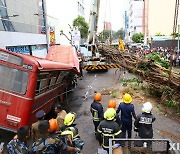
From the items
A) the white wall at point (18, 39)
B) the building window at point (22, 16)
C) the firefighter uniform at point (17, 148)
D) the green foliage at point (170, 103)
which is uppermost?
the building window at point (22, 16)

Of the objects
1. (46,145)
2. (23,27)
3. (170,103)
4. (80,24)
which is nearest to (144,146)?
(46,145)

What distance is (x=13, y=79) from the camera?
6285 millimetres

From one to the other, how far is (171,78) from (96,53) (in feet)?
38.2

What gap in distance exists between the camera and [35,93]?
652 cm

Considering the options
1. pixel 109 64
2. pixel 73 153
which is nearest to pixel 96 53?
pixel 109 64

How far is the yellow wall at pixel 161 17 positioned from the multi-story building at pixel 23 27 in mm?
42850

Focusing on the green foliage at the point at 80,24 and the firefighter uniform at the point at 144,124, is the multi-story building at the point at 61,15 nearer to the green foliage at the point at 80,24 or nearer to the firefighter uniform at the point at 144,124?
the green foliage at the point at 80,24

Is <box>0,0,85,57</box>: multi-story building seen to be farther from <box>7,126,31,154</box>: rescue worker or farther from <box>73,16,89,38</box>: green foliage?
<box>73,16,89,38</box>: green foliage

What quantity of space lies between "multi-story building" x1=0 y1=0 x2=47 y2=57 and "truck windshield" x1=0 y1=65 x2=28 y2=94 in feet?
33.2

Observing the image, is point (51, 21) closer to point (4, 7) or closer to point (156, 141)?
point (4, 7)

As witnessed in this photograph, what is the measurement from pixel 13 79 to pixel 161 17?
203 feet

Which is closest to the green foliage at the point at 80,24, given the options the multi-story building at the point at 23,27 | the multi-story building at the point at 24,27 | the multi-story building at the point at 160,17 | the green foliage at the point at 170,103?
the multi-story building at the point at 24,27

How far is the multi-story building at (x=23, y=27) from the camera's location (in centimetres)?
1705

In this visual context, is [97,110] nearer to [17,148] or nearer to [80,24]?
[17,148]
